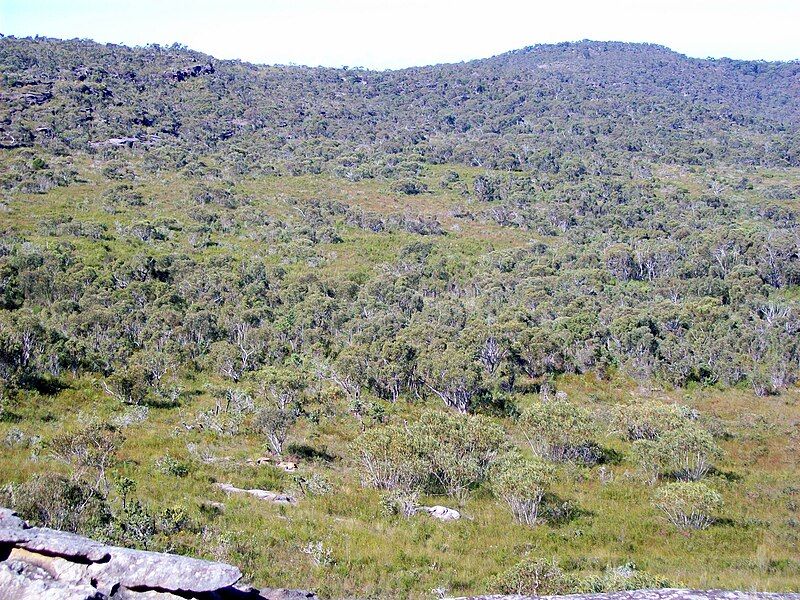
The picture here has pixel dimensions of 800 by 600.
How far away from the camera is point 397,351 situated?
107 feet

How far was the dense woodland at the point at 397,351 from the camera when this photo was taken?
13898mm

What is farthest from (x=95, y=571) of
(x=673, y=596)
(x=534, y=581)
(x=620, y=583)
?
(x=620, y=583)

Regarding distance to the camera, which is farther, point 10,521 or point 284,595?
point 284,595

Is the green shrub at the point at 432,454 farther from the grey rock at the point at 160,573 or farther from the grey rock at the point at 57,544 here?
the grey rock at the point at 57,544

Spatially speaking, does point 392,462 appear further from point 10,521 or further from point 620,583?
point 10,521

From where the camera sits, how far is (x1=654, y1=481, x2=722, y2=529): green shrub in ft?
53.4

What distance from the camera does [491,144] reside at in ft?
412

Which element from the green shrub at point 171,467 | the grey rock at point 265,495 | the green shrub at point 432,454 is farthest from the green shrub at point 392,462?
the green shrub at point 171,467

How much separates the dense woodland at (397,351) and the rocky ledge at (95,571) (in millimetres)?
4154

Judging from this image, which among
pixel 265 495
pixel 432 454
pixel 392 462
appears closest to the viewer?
pixel 265 495

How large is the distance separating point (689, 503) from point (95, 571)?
1551 centimetres

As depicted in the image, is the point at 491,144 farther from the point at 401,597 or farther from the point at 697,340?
the point at 401,597

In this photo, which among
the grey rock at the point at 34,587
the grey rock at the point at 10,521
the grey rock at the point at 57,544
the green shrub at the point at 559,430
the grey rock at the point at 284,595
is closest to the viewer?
the grey rock at the point at 34,587

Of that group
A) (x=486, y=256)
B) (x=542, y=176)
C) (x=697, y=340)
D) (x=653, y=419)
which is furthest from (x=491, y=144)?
(x=653, y=419)
